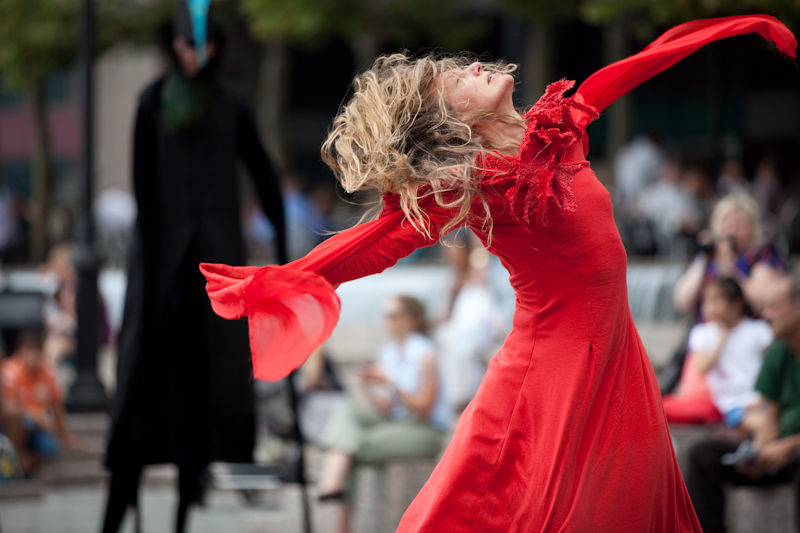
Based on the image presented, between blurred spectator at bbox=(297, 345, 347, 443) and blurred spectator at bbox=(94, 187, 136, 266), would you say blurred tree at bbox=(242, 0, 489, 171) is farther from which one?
blurred spectator at bbox=(297, 345, 347, 443)

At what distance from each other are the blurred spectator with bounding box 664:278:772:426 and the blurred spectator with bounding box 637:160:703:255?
236 inches

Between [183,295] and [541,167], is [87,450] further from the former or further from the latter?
[541,167]

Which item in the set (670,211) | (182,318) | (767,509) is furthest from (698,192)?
(182,318)

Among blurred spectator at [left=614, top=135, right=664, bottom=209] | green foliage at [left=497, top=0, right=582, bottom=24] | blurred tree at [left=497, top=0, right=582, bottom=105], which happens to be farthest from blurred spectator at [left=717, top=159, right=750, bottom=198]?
green foliage at [left=497, top=0, right=582, bottom=24]

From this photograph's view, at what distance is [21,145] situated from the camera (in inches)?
1136

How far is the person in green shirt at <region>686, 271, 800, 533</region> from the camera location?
175 inches

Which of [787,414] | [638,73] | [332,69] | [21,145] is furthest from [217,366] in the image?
[21,145]

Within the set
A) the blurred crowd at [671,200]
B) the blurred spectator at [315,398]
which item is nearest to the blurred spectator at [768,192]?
the blurred crowd at [671,200]

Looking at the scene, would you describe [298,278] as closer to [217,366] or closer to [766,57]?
[217,366]

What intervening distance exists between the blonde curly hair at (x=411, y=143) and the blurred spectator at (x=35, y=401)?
5.04m

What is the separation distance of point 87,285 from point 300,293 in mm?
5806

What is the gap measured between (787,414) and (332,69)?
21574 millimetres

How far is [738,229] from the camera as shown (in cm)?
605

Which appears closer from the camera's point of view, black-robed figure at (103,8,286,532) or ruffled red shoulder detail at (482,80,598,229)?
ruffled red shoulder detail at (482,80,598,229)
